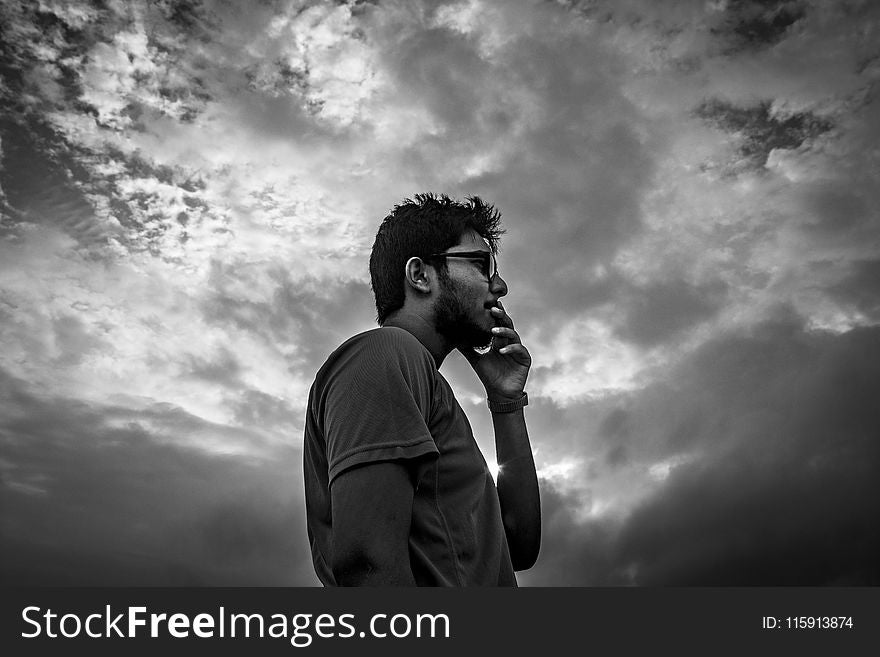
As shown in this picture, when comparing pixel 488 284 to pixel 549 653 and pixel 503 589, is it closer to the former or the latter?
pixel 503 589

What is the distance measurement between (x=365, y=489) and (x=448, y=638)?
0.77 meters

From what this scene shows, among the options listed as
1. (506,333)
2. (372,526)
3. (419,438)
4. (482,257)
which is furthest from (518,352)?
(372,526)

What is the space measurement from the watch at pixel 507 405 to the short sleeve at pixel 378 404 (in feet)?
5.35

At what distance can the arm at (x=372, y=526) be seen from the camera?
216 centimetres

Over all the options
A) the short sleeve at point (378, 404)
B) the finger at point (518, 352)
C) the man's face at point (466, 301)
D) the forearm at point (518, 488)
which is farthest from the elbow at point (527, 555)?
the short sleeve at point (378, 404)

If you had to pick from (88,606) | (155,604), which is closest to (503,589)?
(155,604)

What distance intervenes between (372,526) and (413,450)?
0.30m

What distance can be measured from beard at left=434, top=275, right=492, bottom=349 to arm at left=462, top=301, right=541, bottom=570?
24 cm

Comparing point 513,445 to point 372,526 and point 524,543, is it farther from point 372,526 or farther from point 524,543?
point 372,526

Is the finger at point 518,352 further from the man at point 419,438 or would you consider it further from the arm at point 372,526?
the arm at point 372,526

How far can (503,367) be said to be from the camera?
429cm

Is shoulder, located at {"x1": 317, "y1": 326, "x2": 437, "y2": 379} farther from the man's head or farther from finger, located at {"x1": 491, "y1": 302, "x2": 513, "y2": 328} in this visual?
finger, located at {"x1": 491, "y1": 302, "x2": 513, "y2": 328}

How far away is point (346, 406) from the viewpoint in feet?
7.91

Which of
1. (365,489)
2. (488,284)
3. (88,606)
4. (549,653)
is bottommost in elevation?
(549,653)
